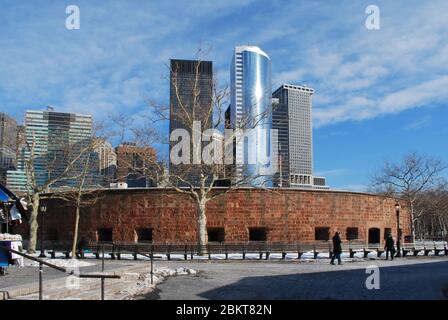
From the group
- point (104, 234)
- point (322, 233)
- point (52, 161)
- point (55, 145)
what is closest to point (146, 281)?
point (52, 161)

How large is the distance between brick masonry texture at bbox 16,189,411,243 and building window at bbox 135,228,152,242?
1.18 ft

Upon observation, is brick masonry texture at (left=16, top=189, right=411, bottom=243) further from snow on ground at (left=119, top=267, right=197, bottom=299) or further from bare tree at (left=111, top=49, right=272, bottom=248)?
snow on ground at (left=119, top=267, right=197, bottom=299)

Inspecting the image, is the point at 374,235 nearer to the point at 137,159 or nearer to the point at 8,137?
the point at 137,159

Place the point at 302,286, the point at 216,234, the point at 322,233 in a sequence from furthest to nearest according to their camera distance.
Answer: the point at 322,233 → the point at 216,234 → the point at 302,286

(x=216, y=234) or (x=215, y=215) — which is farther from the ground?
(x=215, y=215)

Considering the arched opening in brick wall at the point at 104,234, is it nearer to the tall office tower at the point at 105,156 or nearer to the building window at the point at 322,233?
the tall office tower at the point at 105,156

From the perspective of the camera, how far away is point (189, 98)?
113 feet

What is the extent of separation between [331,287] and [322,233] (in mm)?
22750

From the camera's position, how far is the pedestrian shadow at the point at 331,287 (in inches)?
485

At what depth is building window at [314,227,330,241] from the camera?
3625 cm

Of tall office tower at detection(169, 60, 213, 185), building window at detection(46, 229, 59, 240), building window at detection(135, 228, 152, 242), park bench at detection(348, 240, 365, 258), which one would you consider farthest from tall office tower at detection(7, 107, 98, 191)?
park bench at detection(348, 240, 365, 258)
